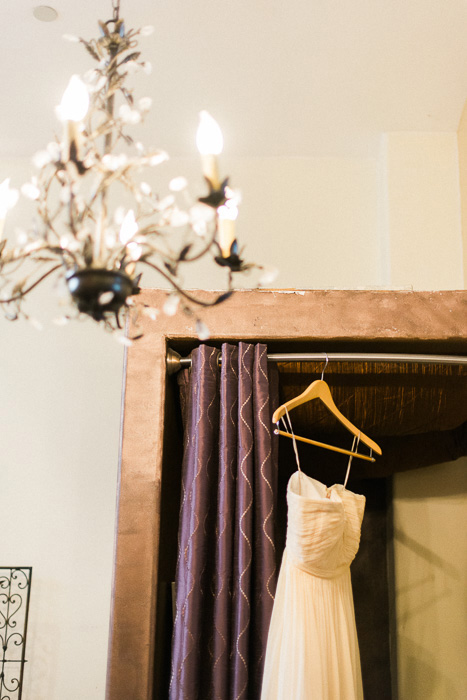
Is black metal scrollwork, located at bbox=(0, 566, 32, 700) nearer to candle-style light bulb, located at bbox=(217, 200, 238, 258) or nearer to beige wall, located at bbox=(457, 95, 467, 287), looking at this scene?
candle-style light bulb, located at bbox=(217, 200, 238, 258)

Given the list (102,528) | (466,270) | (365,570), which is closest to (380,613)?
(365,570)

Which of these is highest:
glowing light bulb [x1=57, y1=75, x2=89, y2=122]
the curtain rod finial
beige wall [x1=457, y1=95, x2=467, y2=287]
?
beige wall [x1=457, y1=95, x2=467, y2=287]

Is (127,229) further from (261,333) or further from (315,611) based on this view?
(315,611)

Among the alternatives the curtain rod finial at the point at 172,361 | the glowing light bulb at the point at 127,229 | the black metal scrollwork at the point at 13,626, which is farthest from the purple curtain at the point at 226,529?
the black metal scrollwork at the point at 13,626

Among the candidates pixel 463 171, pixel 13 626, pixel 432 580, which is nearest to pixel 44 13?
pixel 463 171

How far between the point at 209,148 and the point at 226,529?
1.10 m

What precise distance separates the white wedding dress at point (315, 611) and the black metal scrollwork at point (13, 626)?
1515 mm

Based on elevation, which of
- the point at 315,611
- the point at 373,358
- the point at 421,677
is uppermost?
the point at 373,358

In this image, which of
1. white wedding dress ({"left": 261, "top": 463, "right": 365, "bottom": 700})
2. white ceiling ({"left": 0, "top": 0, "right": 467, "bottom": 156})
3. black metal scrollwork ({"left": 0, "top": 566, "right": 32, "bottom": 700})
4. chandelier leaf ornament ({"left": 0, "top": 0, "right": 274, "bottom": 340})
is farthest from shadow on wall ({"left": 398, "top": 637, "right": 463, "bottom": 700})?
white ceiling ({"left": 0, "top": 0, "right": 467, "bottom": 156})

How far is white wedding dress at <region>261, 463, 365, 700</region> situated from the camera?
5.54ft

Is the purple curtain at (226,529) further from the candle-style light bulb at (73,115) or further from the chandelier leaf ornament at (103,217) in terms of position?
the candle-style light bulb at (73,115)

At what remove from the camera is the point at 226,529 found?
1869 mm

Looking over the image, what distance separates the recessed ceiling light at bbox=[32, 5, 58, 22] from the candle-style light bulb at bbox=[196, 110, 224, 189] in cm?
167

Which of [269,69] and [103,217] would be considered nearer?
[103,217]
